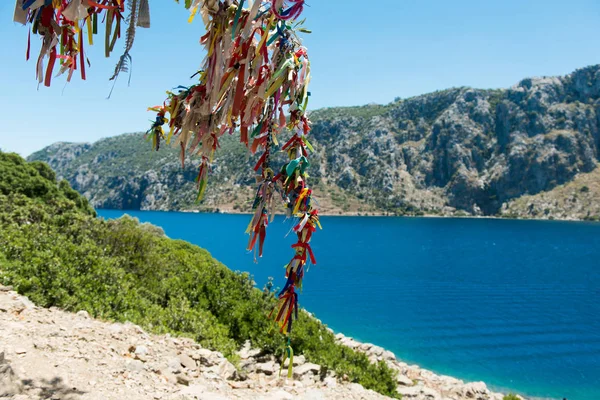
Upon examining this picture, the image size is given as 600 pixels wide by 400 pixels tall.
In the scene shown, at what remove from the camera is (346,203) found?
547 feet

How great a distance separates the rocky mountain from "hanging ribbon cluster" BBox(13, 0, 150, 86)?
468 feet

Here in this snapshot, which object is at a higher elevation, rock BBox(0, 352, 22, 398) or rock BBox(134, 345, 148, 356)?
rock BBox(0, 352, 22, 398)

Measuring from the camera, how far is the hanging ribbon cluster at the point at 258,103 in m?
2.08

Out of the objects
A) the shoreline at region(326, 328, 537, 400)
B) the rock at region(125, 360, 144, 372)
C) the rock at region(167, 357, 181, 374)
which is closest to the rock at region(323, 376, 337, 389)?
the rock at region(167, 357, 181, 374)

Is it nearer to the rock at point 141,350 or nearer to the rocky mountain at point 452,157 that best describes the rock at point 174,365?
the rock at point 141,350

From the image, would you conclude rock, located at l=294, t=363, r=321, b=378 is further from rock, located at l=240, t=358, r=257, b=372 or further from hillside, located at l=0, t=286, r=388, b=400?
rock, located at l=240, t=358, r=257, b=372

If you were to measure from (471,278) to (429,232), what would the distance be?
59038mm

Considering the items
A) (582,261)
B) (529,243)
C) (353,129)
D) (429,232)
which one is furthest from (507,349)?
(353,129)

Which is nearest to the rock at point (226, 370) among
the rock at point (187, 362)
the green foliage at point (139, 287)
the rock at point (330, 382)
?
the rock at point (187, 362)

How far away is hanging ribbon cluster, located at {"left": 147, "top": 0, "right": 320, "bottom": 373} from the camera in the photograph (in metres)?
2.08

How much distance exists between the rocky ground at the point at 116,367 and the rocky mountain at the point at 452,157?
452 ft

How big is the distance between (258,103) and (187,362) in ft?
18.2

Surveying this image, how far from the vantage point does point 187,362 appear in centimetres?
651

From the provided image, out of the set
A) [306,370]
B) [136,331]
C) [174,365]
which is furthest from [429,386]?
[174,365]
